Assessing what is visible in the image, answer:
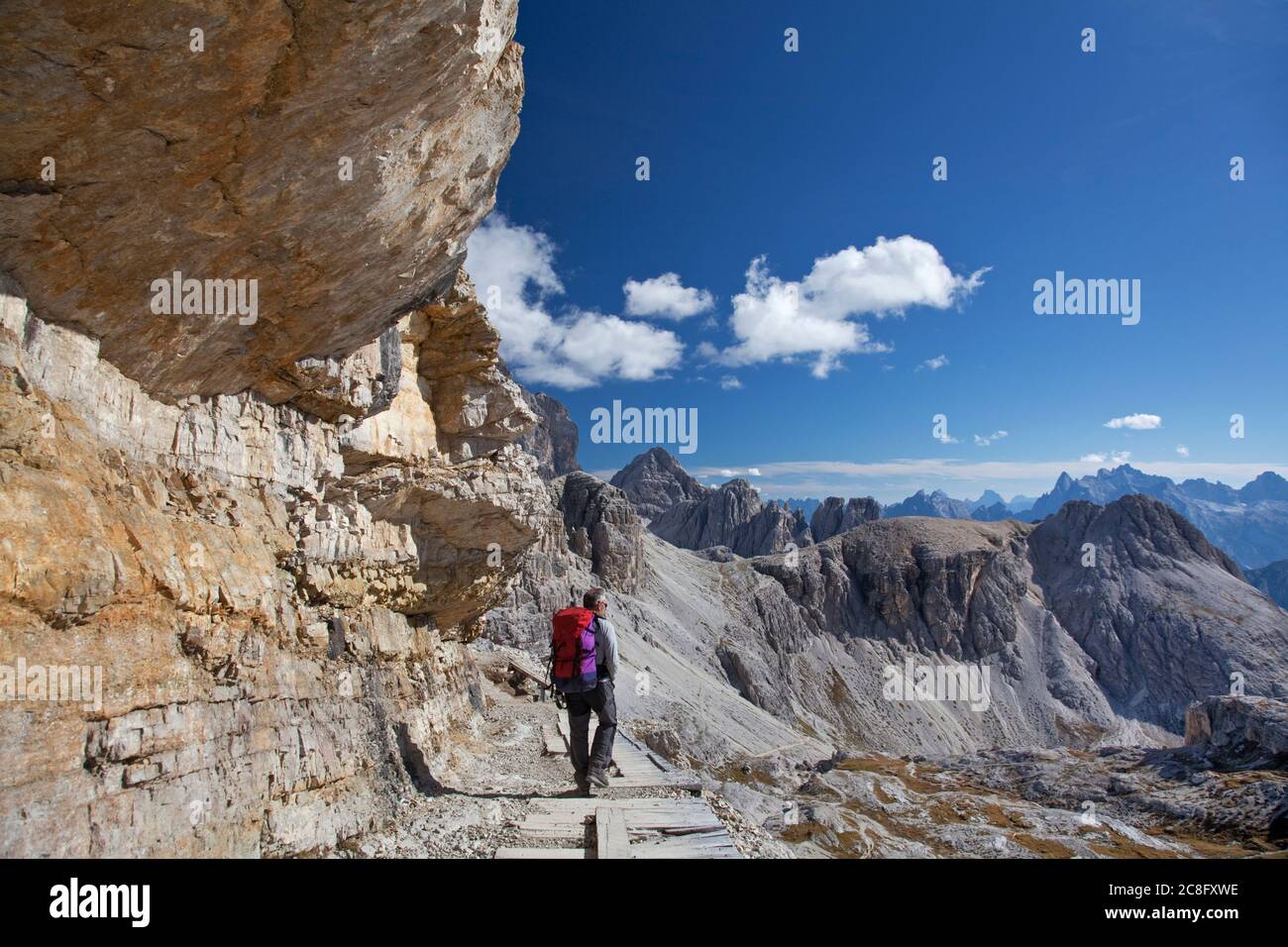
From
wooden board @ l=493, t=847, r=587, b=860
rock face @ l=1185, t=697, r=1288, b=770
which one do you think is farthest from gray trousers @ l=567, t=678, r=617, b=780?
rock face @ l=1185, t=697, r=1288, b=770

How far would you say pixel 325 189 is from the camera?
8227mm

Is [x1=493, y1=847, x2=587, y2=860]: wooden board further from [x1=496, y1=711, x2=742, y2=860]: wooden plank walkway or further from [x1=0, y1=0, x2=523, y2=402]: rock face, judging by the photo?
[x1=0, y1=0, x2=523, y2=402]: rock face

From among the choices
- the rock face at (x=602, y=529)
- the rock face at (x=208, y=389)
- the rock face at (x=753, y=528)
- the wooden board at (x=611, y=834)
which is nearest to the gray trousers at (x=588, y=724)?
the wooden board at (x=611, y=834)

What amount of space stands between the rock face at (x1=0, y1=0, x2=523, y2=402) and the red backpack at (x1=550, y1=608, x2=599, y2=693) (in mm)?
6130

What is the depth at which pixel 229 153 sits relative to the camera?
7.25 metres

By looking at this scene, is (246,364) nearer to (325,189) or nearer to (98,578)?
(325,189)

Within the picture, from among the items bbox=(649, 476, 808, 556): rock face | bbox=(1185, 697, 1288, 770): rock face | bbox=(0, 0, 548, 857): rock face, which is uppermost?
bbox=(0, 0, 548, 857): rock face

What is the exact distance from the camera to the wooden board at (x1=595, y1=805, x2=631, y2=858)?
26.5 feet

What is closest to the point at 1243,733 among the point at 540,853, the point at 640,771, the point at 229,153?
the point at 640,771

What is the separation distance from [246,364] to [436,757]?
339 inches

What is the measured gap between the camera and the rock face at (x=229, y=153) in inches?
240

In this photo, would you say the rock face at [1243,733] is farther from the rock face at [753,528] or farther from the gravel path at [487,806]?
the rock face at [753,528]

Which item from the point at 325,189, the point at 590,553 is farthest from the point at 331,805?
the point at 590,553

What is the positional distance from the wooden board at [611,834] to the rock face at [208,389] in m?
3.49
